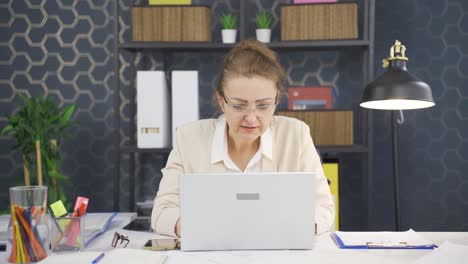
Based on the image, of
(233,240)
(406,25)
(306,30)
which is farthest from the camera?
(406,25)

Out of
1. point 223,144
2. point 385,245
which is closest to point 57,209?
point 223,144

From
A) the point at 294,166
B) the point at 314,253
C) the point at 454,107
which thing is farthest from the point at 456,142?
the point at 314,253

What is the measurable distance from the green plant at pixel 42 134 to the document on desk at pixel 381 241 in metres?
1.55

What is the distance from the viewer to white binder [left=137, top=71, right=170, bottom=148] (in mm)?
2588

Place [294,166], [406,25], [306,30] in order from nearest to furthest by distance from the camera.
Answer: [294,166] → [306,30] → [406,25]

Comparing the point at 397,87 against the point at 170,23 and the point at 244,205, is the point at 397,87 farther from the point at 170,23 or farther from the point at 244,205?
the point at 170,23

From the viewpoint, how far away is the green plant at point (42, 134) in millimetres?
2580

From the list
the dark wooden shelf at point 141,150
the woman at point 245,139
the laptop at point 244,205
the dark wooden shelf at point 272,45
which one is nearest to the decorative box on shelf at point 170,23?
the dark wooden shelf at point 272,45

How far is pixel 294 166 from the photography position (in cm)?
191

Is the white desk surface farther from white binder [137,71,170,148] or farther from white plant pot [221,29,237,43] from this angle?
white plant pot [221,29,237,43]

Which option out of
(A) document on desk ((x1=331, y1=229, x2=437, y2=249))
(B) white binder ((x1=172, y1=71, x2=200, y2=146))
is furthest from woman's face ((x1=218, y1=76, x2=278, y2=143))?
(B) white binder ((x1=172, y1=71, x2=200, y2=146))

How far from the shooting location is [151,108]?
260 cm

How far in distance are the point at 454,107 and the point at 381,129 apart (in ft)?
1.35

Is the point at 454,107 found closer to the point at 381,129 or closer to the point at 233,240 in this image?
the point at 381,129
